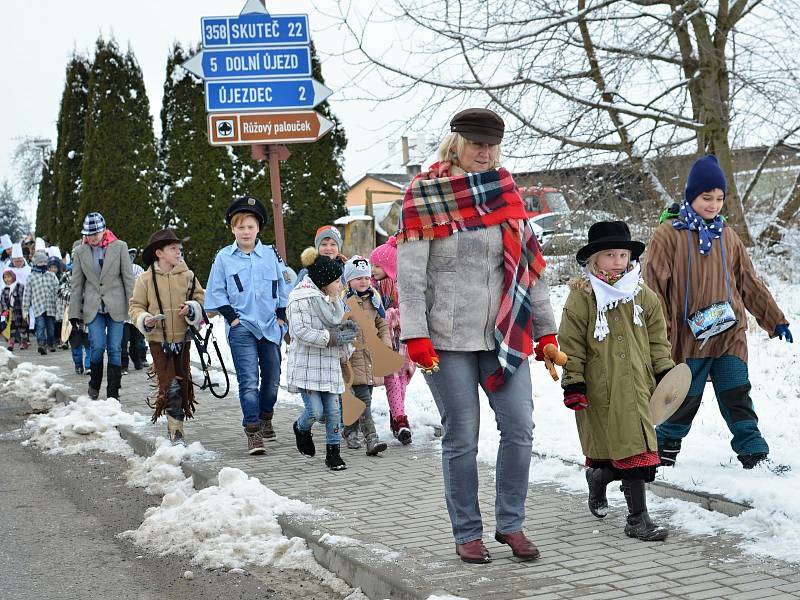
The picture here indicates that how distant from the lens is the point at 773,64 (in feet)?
42.6

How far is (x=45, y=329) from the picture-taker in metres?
18.7

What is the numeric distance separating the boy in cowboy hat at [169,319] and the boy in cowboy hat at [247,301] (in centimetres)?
48

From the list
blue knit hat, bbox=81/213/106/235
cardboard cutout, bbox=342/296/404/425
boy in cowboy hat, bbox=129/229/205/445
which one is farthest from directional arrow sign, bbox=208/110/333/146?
cardboard cutout, bbox=342/296/404/425

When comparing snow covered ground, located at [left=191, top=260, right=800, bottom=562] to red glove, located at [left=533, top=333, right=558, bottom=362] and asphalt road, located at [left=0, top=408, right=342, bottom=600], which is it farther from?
asphalt road, located at [left=0, top=408, right=342, bottom=600]

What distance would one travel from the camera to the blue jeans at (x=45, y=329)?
61.0 ft

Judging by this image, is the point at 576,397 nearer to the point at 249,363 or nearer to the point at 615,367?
the point at 615,367

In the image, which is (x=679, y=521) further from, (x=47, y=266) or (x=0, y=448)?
(x=47, y=266)

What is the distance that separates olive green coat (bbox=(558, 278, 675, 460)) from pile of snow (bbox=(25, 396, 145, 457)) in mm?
4754

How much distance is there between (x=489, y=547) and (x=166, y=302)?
4.36 m

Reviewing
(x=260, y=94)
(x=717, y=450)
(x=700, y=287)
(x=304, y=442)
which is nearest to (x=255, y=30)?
(x=260, y=94)

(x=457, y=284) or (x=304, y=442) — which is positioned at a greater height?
(x=457, y=284)

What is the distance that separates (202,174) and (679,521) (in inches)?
842

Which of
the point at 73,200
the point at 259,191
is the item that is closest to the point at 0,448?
the point at 259,191

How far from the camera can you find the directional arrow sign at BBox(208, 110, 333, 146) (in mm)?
10391
